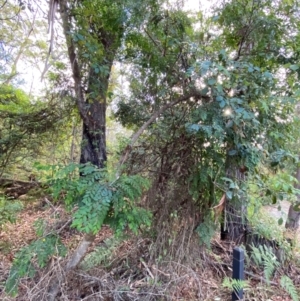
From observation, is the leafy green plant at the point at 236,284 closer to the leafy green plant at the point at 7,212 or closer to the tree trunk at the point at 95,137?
the tree trunk at the point at 95,137

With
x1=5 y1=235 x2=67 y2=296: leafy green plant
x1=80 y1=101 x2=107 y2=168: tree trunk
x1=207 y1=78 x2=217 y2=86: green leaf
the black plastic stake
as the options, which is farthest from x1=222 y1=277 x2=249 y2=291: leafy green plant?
x1=80 y1=101 x2=107 y2=168: tree trunk

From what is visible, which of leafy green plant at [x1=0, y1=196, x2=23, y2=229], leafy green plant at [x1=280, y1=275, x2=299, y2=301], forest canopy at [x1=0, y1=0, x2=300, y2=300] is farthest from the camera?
leafy green plant at [x1=0, y1=196, x2=23, y2=229]

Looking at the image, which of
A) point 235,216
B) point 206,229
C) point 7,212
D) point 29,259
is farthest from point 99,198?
point 7,212

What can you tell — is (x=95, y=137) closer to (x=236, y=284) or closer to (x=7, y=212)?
(x=7, y=212)

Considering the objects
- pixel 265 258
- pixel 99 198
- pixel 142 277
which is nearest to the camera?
pixel 99 198

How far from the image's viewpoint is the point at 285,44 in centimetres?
187

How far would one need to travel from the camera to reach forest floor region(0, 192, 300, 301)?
171 cm

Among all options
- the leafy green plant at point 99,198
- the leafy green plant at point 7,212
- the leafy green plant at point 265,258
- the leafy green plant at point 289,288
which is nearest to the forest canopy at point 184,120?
the leafy green plant at point 99,198

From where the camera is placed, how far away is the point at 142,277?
186 cm

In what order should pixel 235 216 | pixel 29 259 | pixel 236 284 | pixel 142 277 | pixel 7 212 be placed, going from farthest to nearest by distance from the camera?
pixel 7 212 < pixel 235 216 < pixel 142 277 < pixel 236 284 < pixel 29 259

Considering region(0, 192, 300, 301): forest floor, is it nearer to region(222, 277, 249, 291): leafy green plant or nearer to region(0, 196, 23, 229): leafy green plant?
region(222, 277, 249, 291): leafy green plant

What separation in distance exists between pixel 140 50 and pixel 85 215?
1.66 metres

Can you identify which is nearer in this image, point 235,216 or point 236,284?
point 236,284

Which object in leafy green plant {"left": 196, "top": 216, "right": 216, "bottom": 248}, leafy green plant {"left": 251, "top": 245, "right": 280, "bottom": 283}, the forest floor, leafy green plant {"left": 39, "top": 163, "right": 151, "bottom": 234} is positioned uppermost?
leafy green plant {"left": 39, "top": 163, "right": 151, "bottom": 234}
